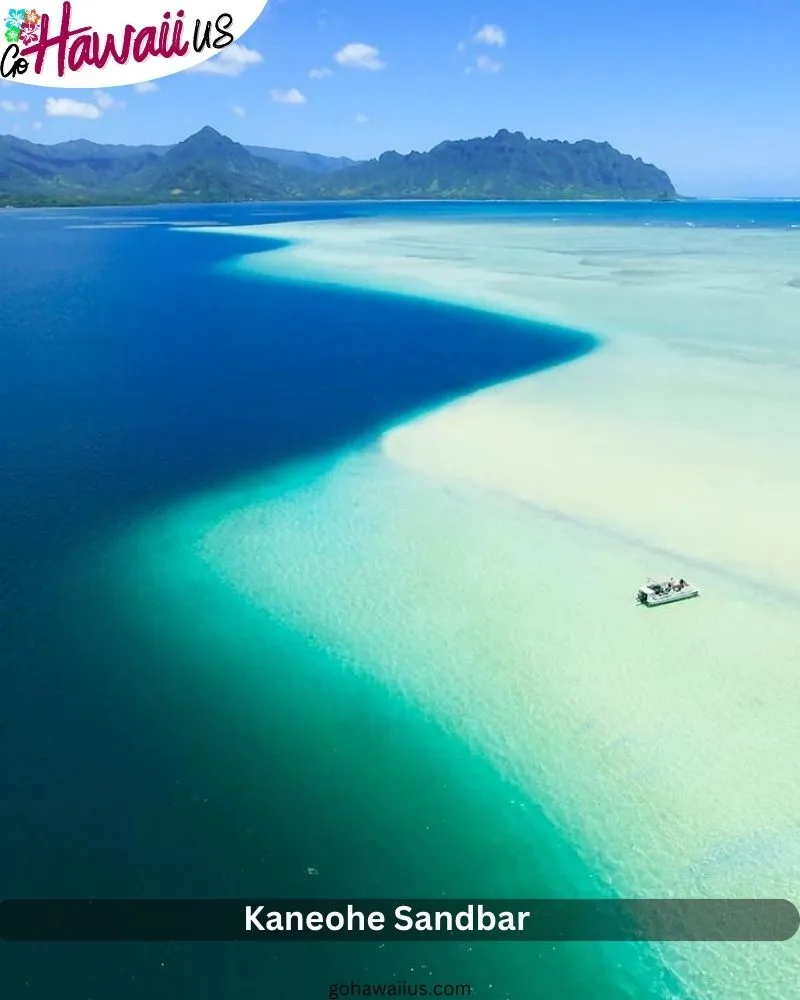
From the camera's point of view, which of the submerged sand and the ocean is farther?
the submerged sand

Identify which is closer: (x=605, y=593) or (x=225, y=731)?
(x=225, y=731)

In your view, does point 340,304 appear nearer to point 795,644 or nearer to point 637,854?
point 795,644

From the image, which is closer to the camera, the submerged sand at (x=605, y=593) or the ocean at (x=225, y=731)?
the ocean at (x=225, y=731)

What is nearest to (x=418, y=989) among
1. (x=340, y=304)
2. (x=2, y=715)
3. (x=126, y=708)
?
(x=126, y=708)

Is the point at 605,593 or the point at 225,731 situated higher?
the point at 605,593
